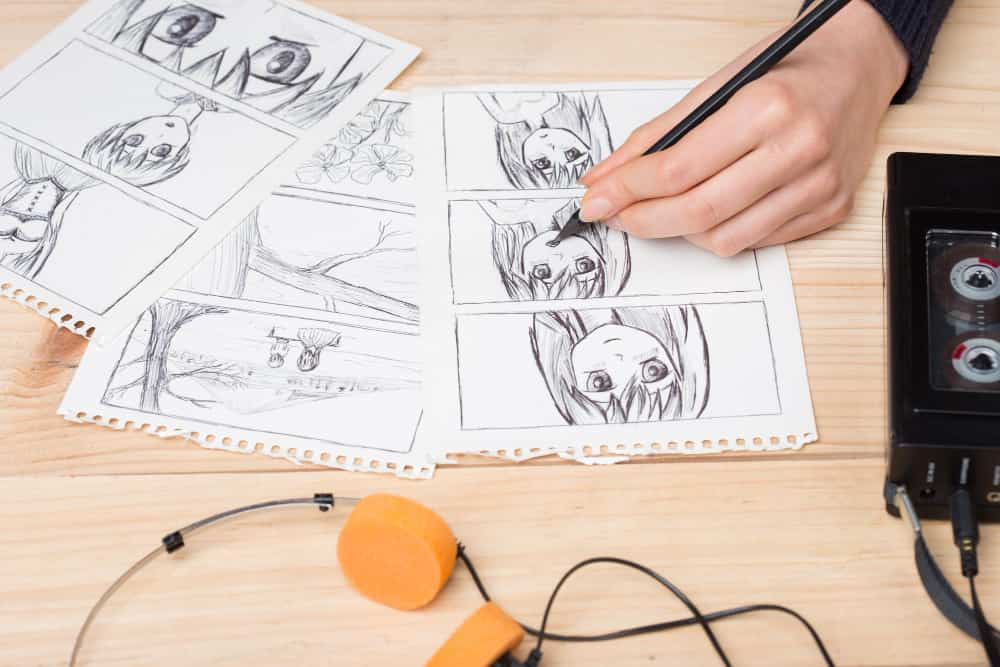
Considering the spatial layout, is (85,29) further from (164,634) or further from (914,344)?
(914,344)

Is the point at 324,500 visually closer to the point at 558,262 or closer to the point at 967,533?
the point at 558,262

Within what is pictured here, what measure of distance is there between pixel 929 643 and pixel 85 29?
2.51 ft

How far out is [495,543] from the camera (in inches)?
22.5

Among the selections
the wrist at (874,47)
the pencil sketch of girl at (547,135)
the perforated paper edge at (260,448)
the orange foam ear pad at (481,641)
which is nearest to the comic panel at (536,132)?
the pencil sketch of girl at (547,135)

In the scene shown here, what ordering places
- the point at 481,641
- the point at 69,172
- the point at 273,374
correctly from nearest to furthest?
the point at 481,641
the point at 273,374
the point at 69,172

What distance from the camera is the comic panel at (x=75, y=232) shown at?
0.69 metres

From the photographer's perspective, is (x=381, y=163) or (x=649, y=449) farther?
(x=381, y=163)

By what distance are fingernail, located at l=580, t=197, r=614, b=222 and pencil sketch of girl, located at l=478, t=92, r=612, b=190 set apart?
5 centimetres

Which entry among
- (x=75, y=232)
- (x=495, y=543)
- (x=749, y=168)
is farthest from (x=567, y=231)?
(x=75, y=232)

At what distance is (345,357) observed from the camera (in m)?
0.65

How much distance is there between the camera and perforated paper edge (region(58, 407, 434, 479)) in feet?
1.97

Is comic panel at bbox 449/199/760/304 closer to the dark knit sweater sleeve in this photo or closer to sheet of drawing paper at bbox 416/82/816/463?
sheet of drawing paper at bbox 416/82/816/463

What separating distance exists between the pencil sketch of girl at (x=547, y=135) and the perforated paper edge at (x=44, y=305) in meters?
0.31

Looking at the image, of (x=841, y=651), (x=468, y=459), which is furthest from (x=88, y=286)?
(x=841, y=651)
